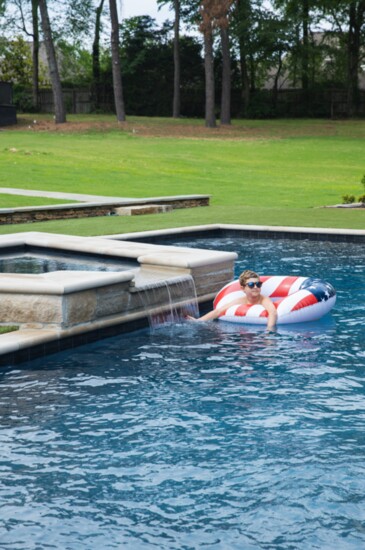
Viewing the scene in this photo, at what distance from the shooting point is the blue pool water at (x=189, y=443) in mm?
5125

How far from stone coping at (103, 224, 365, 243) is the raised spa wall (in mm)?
4015

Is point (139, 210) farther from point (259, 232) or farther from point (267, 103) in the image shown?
point (267, 103)

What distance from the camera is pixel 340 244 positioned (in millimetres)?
16281

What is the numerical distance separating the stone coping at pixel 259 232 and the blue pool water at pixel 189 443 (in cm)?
645

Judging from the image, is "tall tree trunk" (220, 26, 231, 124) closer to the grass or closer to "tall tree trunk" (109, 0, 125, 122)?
"tall tree trunk" (109, 0, 125, 122)

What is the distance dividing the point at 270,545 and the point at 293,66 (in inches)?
2216

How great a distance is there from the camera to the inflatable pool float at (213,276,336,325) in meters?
10.2

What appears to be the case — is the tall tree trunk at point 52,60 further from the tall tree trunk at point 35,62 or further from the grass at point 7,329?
the grass at point 7,329

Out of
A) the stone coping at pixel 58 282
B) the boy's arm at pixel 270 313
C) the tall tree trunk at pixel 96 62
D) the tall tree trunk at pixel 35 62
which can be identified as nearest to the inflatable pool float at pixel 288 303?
the boy's arm at pixel 270 313

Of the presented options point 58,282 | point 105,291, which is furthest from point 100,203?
point 58,282

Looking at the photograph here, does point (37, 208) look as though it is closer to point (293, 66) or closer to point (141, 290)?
point (141, 290)

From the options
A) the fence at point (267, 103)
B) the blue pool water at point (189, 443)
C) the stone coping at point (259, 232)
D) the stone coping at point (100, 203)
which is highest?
the fence at point (267, 103)

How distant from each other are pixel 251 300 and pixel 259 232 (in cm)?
712

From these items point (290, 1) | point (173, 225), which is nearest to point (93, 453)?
point (173, 225)
